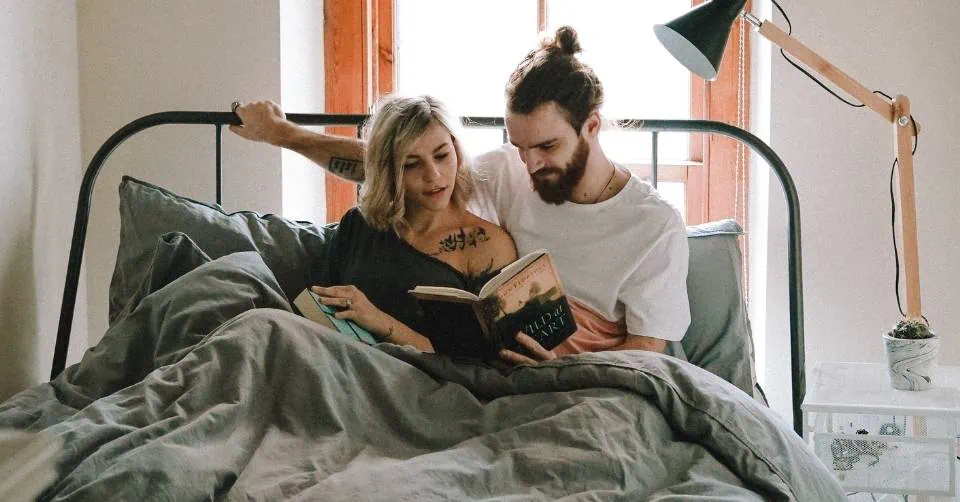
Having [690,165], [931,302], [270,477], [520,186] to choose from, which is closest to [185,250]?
[520,186]

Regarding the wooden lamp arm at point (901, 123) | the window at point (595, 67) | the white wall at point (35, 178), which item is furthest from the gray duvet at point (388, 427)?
the window at point (595, 67)

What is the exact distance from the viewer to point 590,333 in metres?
1.81

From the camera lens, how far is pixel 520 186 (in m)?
1.94

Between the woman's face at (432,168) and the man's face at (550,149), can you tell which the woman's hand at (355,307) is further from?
the man's face at (550,149)

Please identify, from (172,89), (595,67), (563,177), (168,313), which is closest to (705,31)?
(563,177)

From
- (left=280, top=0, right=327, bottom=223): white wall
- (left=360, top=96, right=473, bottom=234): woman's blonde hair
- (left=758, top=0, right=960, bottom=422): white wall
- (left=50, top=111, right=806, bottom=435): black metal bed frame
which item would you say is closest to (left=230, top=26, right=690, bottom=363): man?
(left=360, top=96, right=473, bottom=234): woman's blonde hair

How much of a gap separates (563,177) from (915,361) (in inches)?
26.9

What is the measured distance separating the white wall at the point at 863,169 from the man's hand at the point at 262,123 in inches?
42.0

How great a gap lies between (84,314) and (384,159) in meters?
0.97

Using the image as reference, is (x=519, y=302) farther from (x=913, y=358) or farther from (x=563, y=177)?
(x=913, y=358)

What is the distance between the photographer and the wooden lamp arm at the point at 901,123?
186cm

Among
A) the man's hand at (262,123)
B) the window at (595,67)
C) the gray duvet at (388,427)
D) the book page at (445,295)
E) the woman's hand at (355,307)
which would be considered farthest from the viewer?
the window at (595,67)

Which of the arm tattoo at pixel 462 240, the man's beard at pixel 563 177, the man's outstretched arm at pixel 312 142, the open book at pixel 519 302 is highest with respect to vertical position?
the man's outstretched arm at pixel 312 142

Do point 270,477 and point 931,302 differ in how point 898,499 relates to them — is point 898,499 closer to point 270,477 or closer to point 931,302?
point 931,302
